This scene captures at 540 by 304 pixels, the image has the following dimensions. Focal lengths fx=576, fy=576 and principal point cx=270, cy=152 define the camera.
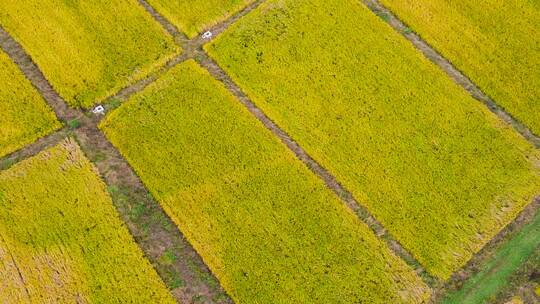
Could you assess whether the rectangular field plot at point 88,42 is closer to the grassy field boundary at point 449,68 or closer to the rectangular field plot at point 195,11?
the rectangular field plot at point 195,11

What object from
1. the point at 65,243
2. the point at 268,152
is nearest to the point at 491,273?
the point at 268,152

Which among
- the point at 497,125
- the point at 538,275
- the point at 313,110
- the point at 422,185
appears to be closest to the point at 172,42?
the point at 313,110

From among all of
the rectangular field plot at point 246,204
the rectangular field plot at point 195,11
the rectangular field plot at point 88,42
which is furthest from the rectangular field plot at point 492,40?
the rectangular field plot at point 88,42

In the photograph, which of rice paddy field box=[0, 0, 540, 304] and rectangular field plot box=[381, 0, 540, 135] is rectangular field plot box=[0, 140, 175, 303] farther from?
rectangular field plot box=[381, 0, 540, 135]

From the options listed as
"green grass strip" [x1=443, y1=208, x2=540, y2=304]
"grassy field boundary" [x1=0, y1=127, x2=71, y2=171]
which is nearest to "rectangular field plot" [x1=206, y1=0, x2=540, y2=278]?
"green grass strip" [x1=443, y1=208, x2=540, y2=304]

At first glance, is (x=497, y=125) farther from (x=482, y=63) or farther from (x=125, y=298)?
(x=125, y=298)

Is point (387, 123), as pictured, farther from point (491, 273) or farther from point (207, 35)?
point (207, 35)
